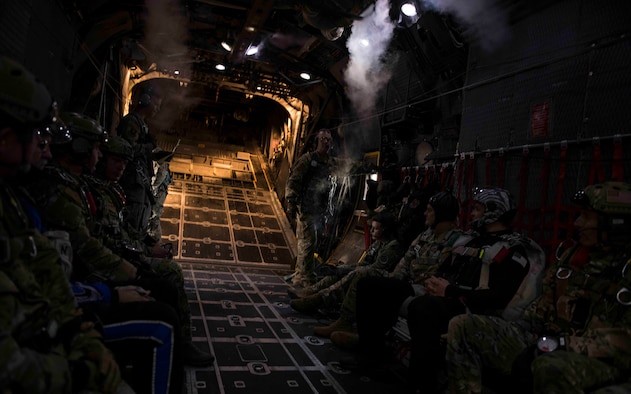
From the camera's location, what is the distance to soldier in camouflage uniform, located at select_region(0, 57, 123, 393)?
4.17ft

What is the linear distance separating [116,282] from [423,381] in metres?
2.19

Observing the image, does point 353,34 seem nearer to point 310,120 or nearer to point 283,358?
point 310,120

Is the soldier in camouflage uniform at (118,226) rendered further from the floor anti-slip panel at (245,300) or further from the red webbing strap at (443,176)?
the red webbing strap at (443,176)

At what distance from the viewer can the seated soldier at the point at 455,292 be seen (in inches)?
110

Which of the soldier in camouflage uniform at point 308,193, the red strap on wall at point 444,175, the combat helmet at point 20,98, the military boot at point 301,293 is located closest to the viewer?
the combat helmet at point 20,98

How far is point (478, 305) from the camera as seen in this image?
2928 mm

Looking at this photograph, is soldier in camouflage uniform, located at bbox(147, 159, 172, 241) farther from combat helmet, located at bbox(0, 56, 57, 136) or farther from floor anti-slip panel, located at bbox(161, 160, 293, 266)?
combat helmet, located at bbox(0, 56, 57, 136)

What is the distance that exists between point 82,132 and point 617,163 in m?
4.51

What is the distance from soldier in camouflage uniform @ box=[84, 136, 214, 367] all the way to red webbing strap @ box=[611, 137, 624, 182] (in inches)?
156

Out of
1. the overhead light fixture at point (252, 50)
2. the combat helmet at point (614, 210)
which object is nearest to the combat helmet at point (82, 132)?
the combat helmet at point (614, 210)

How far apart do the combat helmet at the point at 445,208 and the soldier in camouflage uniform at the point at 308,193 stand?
3076mm

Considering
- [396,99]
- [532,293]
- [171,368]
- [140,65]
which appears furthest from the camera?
[140,65]

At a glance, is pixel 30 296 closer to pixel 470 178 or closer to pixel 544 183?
pixel 544 183

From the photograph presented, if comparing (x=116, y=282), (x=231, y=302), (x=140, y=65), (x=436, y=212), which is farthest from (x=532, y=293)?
(x=140, y=65)
